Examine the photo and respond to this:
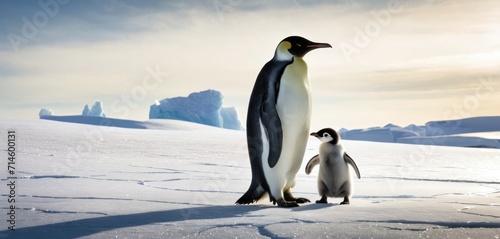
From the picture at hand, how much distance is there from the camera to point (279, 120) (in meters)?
3.16

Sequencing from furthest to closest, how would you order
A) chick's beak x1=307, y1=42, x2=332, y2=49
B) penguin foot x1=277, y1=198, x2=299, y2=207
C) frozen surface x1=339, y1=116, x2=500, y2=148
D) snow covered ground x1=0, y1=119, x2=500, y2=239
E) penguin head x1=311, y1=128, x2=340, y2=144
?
frozen surface x1=339, y1=116, x2=500, y2=148 → penguin head x1=311, y1=128, x2=340, y2=144 → chick's beak x1=307, y1=42, x2=332, y2=49 → penguin foot x1=277, y1=198, x2=299, y2=207 → snow covered ground x1=0, y1=119, x2=500, y2=239

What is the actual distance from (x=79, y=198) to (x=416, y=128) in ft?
Answer: 220

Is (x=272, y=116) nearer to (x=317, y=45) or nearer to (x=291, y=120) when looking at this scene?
(x=291, y=120)

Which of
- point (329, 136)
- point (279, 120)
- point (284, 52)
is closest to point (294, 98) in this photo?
point (279, 120)

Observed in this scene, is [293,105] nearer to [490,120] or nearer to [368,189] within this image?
[368,189]

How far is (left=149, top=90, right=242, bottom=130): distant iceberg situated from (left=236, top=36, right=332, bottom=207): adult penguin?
96.9 ft

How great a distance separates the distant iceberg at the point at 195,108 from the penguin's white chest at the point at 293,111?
29536mm

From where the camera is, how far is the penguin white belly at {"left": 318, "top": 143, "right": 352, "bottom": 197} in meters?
3.57

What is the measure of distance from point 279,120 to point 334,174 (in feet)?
2.45

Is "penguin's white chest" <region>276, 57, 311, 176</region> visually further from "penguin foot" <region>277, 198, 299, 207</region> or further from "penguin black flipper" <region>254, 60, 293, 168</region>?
"penguin foot" <region>277, 198, 299, 207</region>

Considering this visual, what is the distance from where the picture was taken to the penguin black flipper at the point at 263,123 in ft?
10.3

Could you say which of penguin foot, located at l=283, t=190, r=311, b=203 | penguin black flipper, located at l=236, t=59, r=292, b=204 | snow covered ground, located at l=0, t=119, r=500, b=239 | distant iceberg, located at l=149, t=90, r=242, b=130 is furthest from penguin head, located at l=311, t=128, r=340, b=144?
distant iceberg, located at l=149, t=90, r=242, b=130

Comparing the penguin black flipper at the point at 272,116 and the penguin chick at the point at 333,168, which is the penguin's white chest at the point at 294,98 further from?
the penguin chick at the point at 333,168

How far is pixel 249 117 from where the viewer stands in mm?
3273
